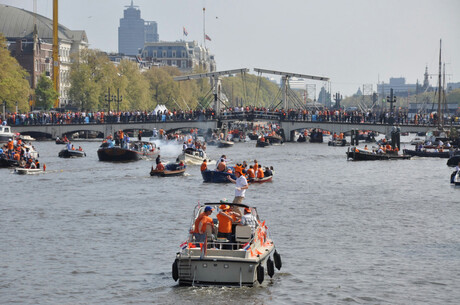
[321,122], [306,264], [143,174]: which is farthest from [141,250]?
[321,122]

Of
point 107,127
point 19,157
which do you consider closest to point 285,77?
point 107,127

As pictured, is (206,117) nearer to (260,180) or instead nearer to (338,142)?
(338,142)

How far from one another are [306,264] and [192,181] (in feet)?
109

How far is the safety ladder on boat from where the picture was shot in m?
28.5

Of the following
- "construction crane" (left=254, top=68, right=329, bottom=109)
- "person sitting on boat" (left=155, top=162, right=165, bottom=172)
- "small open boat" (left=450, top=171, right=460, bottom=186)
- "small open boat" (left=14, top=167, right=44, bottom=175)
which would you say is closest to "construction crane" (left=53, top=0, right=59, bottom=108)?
"construction crane" (left=254, top=68, right=329, bottom=109)

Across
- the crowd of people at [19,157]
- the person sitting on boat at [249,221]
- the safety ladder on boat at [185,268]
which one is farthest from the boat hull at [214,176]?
the safety ladder on boat at [185,268]

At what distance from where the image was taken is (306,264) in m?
35.0

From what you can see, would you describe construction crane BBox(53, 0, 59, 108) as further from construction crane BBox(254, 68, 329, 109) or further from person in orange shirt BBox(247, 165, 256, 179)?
person in orange shirt BBox(247, 165, 256, 179)

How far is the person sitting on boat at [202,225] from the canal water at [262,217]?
64.1 inches

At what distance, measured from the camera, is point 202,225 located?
97.0ft

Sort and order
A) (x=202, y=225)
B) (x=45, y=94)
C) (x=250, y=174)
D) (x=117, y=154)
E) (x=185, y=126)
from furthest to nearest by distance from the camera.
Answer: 1. (x=45, y=94)
2. (x=185, y=126)
3. (x=117, y=154)
4. (x=250, y=174)
5. (x=202, y=225)

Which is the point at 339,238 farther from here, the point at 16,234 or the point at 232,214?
the point at 16,234

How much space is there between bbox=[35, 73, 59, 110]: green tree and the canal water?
96.4m

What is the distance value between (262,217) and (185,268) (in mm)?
19498
